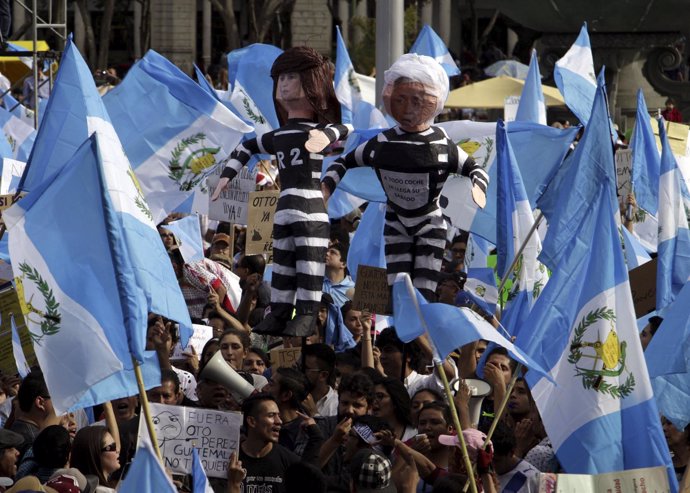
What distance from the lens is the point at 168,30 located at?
49719mm

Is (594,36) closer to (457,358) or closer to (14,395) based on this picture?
(457,358)

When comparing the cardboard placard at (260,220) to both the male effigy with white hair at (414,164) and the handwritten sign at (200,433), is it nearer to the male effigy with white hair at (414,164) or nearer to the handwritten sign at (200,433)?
the male effigy with white hair at (414,164)

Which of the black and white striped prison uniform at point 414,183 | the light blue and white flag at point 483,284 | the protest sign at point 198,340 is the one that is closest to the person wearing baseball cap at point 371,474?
the black and white striped prison uniform at point 414,183

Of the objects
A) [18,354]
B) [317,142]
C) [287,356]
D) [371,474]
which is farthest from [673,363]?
[18,354]

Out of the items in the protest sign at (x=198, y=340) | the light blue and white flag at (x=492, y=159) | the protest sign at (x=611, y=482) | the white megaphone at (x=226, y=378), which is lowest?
the protest sign at (x=198, y=340)

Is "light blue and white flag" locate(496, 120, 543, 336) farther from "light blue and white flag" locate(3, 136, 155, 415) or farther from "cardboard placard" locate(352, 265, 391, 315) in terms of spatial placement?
"light blue and white flag" locate(3, 136, 155, 415)

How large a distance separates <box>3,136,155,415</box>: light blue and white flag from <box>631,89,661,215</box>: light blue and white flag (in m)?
5.48

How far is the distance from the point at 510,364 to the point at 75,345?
2924 millimetres

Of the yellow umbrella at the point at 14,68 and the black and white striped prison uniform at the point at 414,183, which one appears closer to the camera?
the black and white striped prison uniform at the point at 414,183

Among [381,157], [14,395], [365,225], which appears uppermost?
[381,157]

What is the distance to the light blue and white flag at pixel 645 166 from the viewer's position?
1118 cm

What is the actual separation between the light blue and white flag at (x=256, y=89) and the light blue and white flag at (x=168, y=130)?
89.4 inches

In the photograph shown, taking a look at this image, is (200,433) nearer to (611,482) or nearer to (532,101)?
(611,482)

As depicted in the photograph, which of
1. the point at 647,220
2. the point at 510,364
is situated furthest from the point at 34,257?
the point at 647,220
